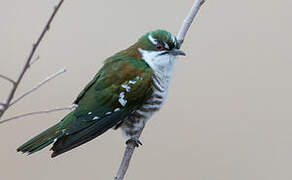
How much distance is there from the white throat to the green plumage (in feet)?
0.13

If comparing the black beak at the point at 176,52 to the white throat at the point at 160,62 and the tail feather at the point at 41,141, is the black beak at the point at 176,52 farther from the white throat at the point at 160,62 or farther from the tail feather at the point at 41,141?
the tail feather at the point at 41,141

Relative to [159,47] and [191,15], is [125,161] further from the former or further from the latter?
[191,15]

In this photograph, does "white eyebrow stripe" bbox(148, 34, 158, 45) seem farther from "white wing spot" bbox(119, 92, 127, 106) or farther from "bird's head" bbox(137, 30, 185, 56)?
"white wing spot" bbox(119, 92, 127, 106)

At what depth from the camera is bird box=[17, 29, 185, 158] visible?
9.33ft

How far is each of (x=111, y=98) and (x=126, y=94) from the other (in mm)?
84

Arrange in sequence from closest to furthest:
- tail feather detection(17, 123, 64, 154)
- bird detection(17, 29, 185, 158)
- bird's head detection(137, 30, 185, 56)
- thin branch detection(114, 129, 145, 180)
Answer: thin branch detection(114, 129, 145, 180), tail feather detection(17, 123, 64, 154), bird detection(17, 29, 185, 158), bird's head detection(137, 30, 185, 56)

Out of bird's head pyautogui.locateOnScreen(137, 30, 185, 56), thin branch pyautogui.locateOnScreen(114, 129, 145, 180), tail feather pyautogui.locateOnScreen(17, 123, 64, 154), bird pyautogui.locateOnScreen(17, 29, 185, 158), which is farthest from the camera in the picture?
bird's head pyautogui.locateOnScreen(137, 30, 185, 56)

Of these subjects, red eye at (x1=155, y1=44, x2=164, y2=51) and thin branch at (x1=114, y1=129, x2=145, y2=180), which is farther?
red eye at (x1=155, y1=44, x2=164, y2=51)

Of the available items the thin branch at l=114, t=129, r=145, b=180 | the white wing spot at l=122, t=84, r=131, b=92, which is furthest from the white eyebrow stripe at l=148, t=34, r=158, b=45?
the thin branch at l=114, t=129, r=145, b=180

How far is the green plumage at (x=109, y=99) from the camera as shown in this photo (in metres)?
2.85

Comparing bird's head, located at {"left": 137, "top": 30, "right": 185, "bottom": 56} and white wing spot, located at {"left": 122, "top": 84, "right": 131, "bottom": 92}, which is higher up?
bird's head, located at {"left": 137, "top": 30, "right": 185, "bottom": 56}

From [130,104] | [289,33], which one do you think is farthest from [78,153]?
[289,33]

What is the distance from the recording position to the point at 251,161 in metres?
4.09

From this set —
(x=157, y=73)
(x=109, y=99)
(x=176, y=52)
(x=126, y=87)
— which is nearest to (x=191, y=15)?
(x=176, y=52)
